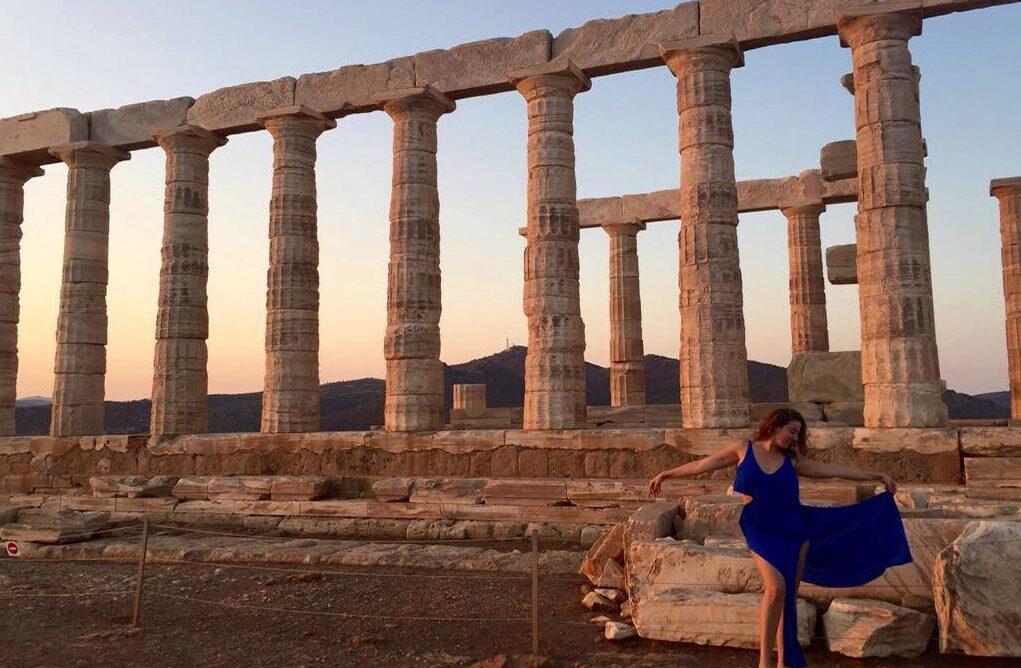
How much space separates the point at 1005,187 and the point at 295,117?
52.9 ft

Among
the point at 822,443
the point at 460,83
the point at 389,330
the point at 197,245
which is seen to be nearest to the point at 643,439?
the point at 822,443

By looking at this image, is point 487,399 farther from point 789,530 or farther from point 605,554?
point 789,530

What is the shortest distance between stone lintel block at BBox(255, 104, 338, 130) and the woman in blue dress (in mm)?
12763

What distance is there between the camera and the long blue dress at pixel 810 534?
16.5ft

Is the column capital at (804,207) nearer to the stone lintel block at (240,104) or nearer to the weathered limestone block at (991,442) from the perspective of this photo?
the weathered limestone block at (991,442)

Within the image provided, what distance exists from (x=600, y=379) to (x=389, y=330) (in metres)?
39.9

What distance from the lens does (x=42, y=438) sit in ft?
56.2

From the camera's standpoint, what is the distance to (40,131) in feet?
60.4

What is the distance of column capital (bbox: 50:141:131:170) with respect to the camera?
17.9 m

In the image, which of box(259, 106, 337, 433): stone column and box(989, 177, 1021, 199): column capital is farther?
box(989, 177, 1021, 199): column capital

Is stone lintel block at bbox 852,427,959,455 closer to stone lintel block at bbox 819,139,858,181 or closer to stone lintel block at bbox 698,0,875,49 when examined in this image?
stone lintel block at bbox 819,139,858,181

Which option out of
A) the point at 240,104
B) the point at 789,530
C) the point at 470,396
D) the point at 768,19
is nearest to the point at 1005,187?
the point at 768,19

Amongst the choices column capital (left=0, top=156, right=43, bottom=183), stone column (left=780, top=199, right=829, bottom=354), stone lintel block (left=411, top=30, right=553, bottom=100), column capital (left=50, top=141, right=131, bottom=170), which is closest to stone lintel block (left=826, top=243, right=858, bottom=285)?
stone column (left=780, top=199, right=829, bottom=354)

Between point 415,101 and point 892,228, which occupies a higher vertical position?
point 415,101
